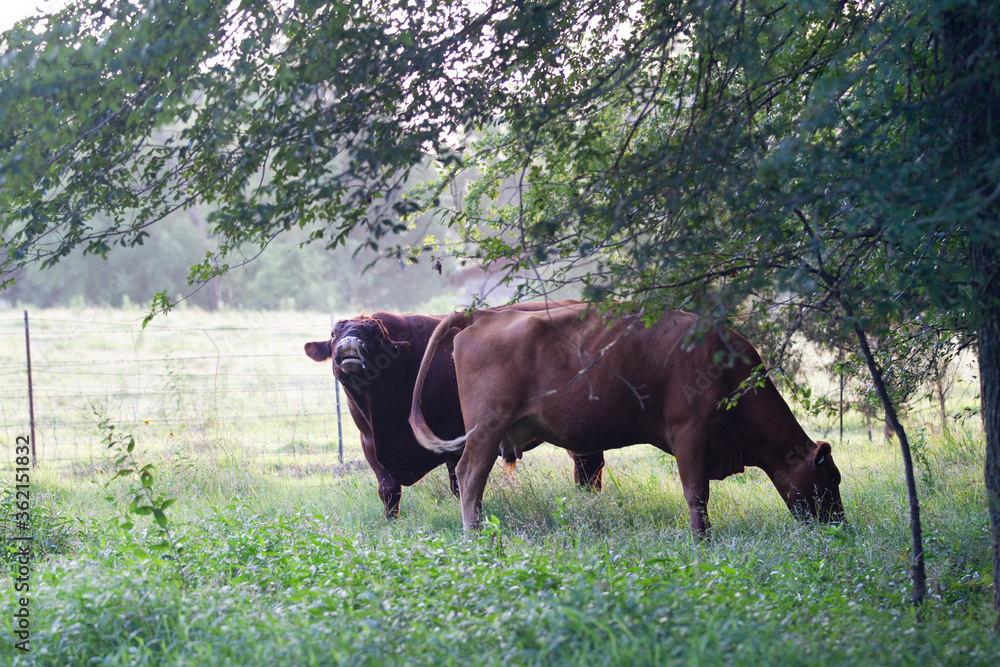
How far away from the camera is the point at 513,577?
142 inches

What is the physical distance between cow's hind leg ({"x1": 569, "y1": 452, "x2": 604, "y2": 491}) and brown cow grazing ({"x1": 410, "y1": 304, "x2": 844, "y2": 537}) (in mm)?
1045

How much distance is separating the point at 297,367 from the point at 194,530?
15180mm

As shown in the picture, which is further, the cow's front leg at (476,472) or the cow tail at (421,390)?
the cow tail at (421,390)

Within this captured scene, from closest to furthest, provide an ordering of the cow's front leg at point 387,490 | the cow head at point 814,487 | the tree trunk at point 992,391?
1. the tree trunk at point 992,391
2. the cow head at point 814,487
3. the cow's front leg at point 387,490

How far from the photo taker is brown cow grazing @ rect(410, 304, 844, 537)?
546cm

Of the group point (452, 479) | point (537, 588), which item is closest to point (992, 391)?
point (537, 588)

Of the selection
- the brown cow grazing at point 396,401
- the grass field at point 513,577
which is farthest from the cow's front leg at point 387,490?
the grass field at point 513,577

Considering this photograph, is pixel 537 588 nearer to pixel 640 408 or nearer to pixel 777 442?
pixel 640 408

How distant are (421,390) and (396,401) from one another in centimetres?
48

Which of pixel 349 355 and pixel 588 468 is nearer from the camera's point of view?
pixel 349 355

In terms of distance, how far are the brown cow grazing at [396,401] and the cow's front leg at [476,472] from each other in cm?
86

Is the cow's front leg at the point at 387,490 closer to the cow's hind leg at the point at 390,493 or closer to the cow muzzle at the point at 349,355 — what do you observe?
the cow's hind leg at the point at 390,493

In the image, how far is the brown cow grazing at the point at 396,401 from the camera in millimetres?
6695

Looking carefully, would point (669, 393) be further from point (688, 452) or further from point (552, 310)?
point (552, 310)
